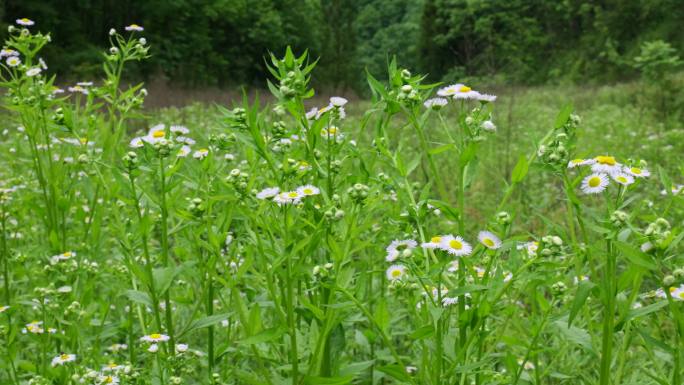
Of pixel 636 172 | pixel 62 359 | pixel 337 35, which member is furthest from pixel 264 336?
pixel 337 35

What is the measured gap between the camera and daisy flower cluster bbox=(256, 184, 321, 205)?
1.34 metres

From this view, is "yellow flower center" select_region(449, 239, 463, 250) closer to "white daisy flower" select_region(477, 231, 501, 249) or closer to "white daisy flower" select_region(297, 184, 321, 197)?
"white daisy flower" select_region(477, 231, 501, 249)

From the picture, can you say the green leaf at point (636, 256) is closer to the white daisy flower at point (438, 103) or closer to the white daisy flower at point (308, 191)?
the white daisy flower at point (438, 103)

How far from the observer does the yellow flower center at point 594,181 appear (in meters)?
1.29

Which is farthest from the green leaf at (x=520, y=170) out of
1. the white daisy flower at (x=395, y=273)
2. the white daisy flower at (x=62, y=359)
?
the white daisy flower at (x=62, y=359)

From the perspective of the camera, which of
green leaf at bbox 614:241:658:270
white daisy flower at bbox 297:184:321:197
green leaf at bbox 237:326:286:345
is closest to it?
green leaf at bbox 614:241:658:270

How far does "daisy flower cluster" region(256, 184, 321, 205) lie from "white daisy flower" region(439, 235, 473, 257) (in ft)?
1.09

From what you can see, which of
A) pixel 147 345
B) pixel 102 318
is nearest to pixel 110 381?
pixel 147 345

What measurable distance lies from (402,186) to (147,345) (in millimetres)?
783

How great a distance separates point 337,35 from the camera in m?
29.6

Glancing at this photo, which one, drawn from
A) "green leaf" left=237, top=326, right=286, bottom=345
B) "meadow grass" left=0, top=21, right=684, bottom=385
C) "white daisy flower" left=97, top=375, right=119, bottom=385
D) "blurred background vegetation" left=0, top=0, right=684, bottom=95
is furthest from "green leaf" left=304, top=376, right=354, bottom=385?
"blurred background vegetation" left=0, top=0, right=684, bottom=95

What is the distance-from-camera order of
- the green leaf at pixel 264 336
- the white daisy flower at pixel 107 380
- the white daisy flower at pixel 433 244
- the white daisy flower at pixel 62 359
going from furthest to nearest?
the white daisy flower at pixel 62 359
the white daisy flower at pixel 107 380
the green leaf at pixel 264 336
the white daisy flower at pixel 433 244

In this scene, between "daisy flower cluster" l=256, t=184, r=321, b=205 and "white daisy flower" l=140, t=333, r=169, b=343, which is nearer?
"daisy flower cluster" l=256, t=184, r=321, b=205

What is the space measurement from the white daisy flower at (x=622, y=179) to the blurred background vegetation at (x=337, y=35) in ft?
53.5
